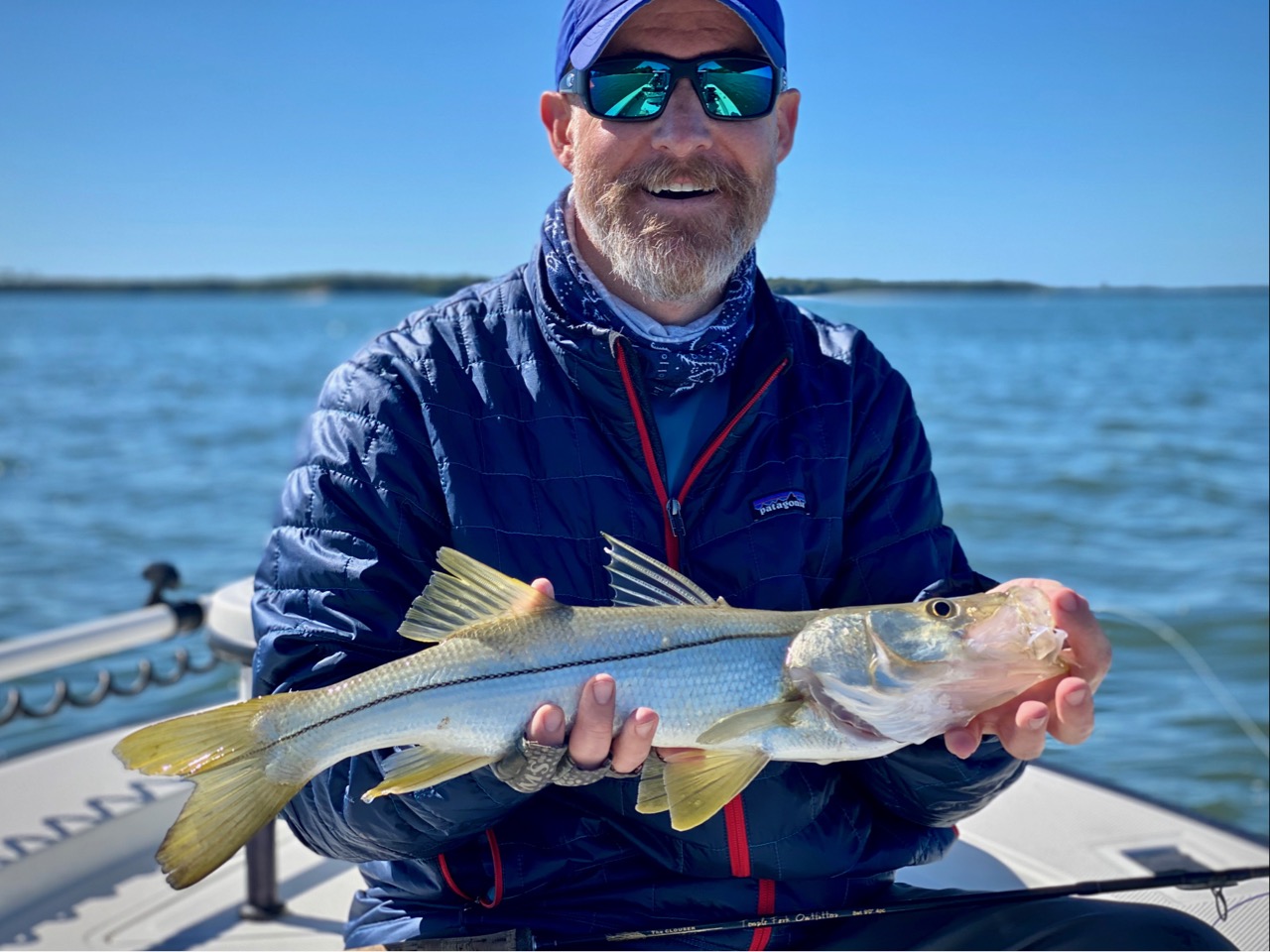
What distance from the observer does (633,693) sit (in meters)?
2.19

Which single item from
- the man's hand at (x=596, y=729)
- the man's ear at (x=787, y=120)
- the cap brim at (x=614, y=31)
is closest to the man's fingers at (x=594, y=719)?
the man's hand at (x=596, y=729)

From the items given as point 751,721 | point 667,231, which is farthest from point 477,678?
point 667,231

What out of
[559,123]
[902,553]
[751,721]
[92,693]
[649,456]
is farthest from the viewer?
[92,693]

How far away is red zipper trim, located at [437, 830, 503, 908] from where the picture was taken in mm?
2500

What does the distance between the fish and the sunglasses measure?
1268mm

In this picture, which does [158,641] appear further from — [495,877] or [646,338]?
[646,338]

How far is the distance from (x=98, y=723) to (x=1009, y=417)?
52.1 ft

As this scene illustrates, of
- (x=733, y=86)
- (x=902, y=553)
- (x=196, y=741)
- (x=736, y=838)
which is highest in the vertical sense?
(x=733, y=86)

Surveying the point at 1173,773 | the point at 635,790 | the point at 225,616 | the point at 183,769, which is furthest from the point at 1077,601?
the point at 1173,773

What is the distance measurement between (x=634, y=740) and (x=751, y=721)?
229mm

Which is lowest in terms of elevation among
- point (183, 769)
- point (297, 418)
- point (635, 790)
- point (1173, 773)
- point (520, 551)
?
point (297, 418)

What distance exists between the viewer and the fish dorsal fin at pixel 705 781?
2211 millimetres

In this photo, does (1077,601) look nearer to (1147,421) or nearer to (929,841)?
(929,841)

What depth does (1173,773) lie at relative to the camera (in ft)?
22.1
